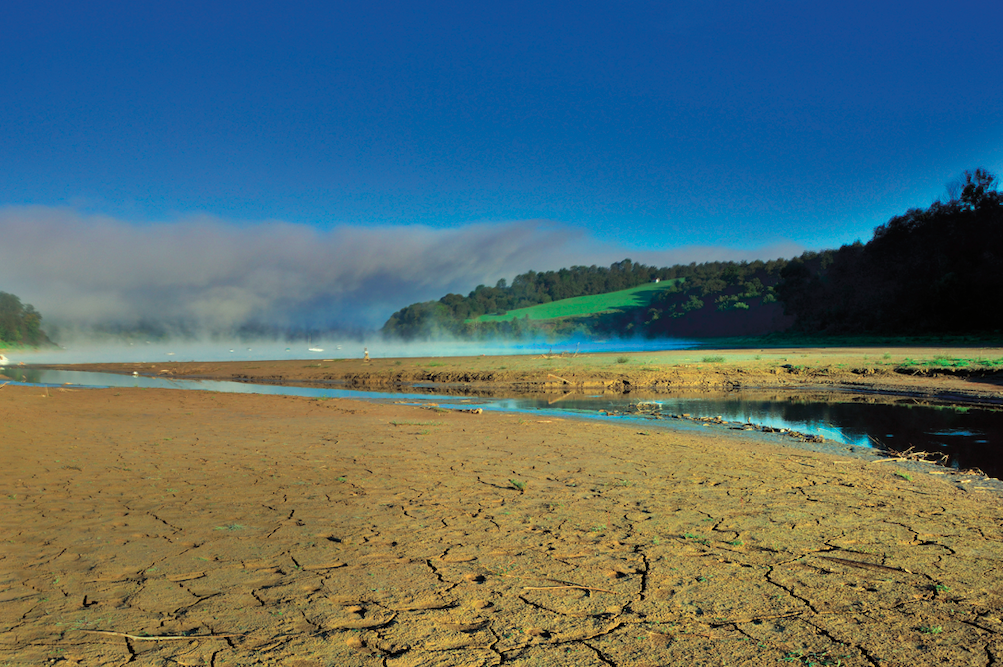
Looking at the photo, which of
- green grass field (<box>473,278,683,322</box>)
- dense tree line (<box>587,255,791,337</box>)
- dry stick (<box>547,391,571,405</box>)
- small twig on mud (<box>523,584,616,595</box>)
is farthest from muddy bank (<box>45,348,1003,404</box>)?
green grass field (<box>473,278,683,322</box>)

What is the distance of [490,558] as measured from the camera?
15.2 ft

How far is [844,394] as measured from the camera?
2023cm

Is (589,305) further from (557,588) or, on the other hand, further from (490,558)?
(557,588)

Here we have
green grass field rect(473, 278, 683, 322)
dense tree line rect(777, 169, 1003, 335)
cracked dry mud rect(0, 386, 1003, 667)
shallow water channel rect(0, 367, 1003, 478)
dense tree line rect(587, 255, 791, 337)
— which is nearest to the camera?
cracked dry mud rect(0, 386, 1003, 667)

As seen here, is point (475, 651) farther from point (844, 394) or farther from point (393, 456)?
point (844, 394)

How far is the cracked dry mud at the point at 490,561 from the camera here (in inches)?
128

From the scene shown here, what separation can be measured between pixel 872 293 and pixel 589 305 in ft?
222

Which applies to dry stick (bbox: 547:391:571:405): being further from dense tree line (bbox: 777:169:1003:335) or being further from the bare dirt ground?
dense tree line (bbox: 777:169:1003:335)

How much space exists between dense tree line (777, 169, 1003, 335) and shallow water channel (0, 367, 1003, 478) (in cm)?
3535

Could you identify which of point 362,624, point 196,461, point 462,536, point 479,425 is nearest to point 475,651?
point 362,624

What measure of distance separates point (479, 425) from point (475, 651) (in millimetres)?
9574

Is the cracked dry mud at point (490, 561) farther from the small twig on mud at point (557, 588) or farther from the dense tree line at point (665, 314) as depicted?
the dense tree line at point (665, 314)

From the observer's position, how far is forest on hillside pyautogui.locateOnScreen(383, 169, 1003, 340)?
154ft

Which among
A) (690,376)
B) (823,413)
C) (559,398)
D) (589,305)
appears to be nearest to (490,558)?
(823,413)
